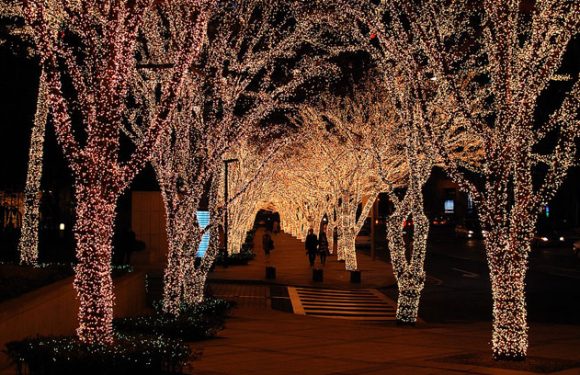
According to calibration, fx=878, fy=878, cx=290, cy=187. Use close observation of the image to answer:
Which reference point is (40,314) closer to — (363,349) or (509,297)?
(363,349)

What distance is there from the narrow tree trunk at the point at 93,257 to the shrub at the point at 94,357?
9.7 inches

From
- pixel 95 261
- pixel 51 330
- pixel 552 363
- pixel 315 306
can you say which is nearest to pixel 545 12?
pixel 552 363

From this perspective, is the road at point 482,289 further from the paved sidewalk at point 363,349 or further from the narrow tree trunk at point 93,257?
the narrow tree trunk at point 93,257

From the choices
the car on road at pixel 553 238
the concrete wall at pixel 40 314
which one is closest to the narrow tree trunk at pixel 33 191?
the concrete wall at pixel 40 314

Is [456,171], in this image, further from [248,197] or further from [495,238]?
[248,197]

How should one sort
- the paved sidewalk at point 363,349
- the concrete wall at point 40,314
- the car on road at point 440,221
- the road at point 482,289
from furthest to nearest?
the car on road at point 440,221
the road at point 482,289
the paved sidewalk at point 363,349
the concrete wall at point 40,314

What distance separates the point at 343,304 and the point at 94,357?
17.0m

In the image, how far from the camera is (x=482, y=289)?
30.6 metres

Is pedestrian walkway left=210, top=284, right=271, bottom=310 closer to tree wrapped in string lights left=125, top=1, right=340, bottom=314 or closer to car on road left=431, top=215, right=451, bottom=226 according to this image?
tree wrapped in string lights left=125, top=1, right=340, bottom=314

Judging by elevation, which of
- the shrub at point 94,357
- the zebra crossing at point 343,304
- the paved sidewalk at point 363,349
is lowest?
the zebra crossing at point 343,304

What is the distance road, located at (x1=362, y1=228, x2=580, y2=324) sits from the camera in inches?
908

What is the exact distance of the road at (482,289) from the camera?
23075mm

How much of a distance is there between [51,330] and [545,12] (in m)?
8.53

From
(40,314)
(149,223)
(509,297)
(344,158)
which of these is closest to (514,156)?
(509,297)
